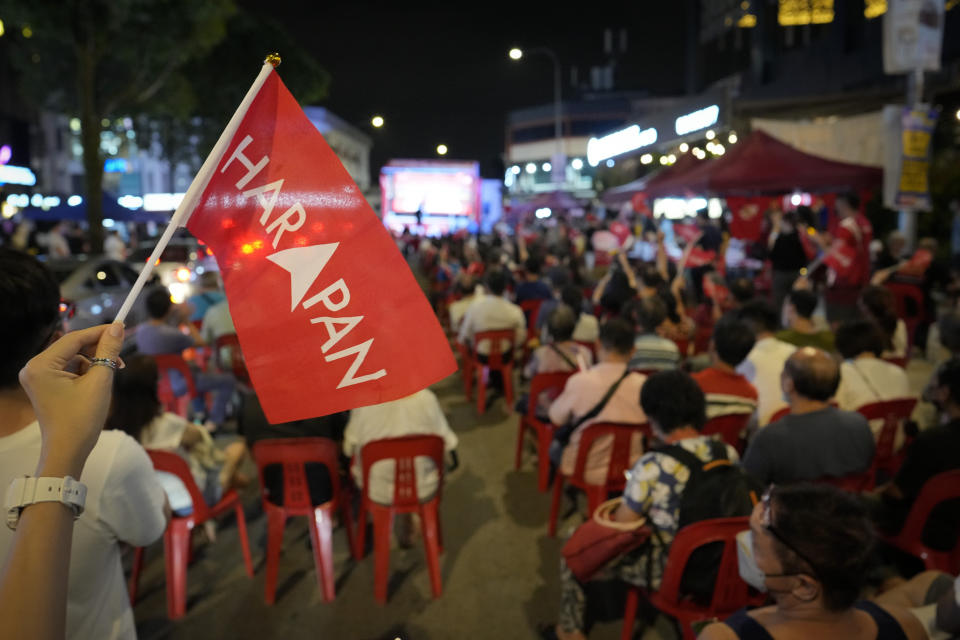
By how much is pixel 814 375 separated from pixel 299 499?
2.67 meters

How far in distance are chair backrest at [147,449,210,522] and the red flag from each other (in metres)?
2.09

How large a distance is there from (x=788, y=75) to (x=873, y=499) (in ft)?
69.3

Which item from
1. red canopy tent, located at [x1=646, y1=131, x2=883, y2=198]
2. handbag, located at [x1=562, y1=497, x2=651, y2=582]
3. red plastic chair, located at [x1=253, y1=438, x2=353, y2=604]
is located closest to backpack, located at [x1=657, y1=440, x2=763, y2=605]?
handbag, located at [x1=562, y1=497, x2=651, y2=582]

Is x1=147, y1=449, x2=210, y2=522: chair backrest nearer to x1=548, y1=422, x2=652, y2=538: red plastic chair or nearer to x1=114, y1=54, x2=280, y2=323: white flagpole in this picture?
x1=548, y1=422, x2=652, y2=538: red plastic chair

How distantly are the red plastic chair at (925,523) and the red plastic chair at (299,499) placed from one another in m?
2.79

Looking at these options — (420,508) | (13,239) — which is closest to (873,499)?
(420,508)

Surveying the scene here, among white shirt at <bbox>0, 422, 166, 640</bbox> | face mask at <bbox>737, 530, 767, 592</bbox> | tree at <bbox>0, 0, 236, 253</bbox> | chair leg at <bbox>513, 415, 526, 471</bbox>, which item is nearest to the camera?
white shirt at <bbox>0, 422, 166, 640</bbox>

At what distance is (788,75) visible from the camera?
21.5 m

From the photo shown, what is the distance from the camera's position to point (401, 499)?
389 cm

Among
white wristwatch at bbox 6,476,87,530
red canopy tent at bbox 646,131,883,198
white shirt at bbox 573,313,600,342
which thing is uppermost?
red canopy tent at bbox 646,131,883,198

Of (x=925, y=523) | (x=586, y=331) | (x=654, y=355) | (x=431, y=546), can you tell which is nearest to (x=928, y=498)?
(x=925, y=523)

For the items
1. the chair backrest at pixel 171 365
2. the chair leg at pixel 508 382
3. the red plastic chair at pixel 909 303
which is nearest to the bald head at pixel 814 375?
the chair leg at pixel 508 382

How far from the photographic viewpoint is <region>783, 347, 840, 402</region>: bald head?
3363 mm

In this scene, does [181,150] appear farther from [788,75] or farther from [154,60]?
[788,75]
